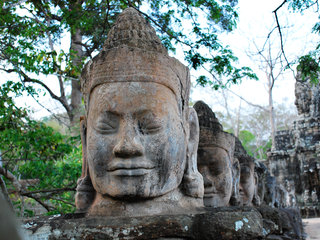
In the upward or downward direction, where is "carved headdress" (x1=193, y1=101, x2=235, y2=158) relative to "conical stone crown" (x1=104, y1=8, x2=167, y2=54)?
downward

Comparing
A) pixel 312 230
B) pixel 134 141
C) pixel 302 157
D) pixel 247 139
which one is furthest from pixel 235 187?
pixel 247 139

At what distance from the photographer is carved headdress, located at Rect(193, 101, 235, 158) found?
386cm

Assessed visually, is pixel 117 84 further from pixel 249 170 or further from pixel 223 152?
pixel 249 170

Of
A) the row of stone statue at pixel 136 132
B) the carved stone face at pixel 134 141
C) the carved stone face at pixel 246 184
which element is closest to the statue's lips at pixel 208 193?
the row of stone statue at pixel 136 132

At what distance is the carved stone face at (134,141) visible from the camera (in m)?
2.39

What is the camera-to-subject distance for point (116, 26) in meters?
2.96

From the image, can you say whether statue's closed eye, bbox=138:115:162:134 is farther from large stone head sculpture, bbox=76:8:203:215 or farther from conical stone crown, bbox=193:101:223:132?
conical stone crown, bbox=193:101:223:132

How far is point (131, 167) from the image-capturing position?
2.39 m

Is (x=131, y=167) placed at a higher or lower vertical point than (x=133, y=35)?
lower

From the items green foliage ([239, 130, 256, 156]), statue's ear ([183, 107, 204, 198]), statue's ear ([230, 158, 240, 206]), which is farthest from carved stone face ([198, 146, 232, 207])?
green foliage ([239, 130, 256, 156])

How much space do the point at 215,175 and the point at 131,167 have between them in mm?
1617

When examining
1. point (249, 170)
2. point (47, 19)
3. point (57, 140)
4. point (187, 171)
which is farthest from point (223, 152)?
point (47, 19)

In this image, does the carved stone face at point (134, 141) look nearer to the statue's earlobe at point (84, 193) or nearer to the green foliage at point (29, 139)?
the statue's earlobe at point (84, 193)

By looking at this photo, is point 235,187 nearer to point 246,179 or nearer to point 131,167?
point 246,179
